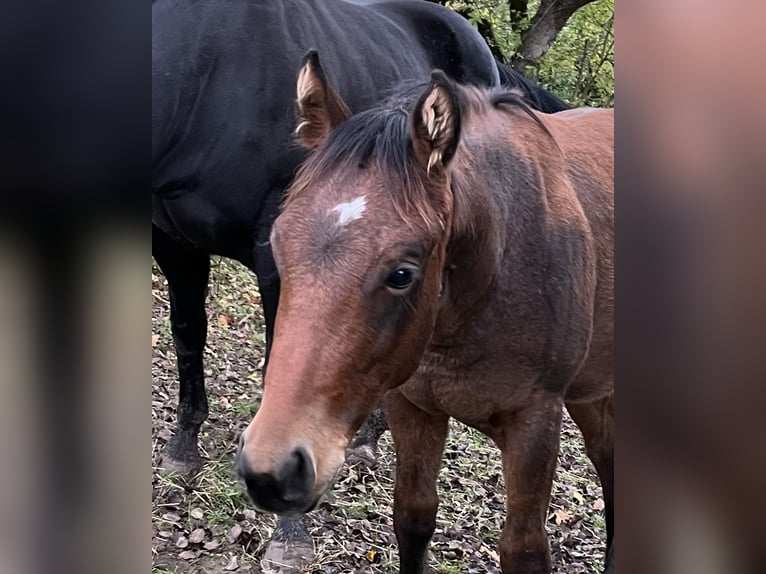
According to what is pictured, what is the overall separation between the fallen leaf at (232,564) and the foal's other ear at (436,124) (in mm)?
917

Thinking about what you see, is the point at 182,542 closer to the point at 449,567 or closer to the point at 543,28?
the point at 449,567

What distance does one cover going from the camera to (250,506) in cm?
167

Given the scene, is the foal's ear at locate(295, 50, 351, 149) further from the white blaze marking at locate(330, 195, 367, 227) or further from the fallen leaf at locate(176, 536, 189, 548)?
the fallen leaf at locate(176, 536, 189, 548)

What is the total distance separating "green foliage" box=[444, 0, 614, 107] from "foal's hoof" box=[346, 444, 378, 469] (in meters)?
0.91

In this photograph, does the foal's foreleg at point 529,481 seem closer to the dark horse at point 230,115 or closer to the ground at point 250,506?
the ground at point 250,506

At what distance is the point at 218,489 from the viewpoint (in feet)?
5.58

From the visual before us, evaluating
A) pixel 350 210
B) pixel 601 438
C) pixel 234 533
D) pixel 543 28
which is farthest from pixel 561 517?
pixel 543 28

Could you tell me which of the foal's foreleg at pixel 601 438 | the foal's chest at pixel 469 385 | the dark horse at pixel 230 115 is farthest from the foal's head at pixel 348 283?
the foal's foreleg at pixel 601 438

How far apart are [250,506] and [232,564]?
0.42 ft
